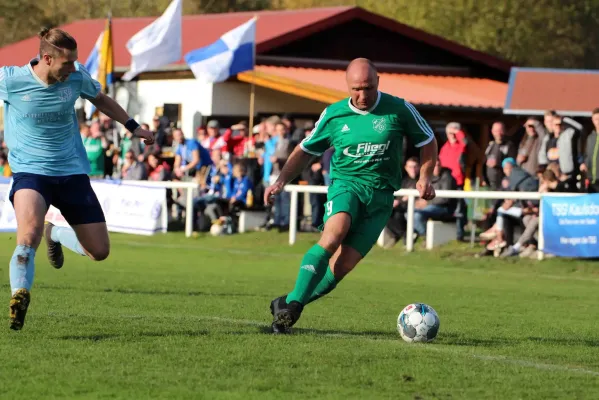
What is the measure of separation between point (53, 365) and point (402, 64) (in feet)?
108

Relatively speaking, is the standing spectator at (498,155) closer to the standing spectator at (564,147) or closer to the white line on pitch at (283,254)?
the standing spectator at (564,147)

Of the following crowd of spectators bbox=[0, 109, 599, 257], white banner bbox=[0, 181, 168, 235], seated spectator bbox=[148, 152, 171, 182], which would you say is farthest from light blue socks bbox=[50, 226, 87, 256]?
seated spectator bbox=[148, 152, 171, 182]

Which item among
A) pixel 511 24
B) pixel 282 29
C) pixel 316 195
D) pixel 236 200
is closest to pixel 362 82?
pixel 316 195

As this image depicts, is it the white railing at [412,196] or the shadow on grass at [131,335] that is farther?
the white railing at [412,196]

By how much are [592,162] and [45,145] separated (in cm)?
1149

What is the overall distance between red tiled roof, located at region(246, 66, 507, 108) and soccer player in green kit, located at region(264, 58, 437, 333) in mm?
21083

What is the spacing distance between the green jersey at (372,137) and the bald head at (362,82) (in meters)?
0.12

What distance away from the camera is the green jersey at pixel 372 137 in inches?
365

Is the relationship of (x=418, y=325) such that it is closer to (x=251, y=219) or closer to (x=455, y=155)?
(x=455, y=155)

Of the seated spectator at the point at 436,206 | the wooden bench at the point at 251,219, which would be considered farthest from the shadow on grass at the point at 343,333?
the wooden bench at the point at 251,219

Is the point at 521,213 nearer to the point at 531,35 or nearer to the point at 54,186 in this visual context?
the point at 54,186

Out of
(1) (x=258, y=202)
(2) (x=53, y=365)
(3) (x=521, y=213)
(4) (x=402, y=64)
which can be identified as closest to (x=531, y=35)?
(4) (x=402, y=64)

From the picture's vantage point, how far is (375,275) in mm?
17906

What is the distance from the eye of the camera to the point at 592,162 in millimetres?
18812
